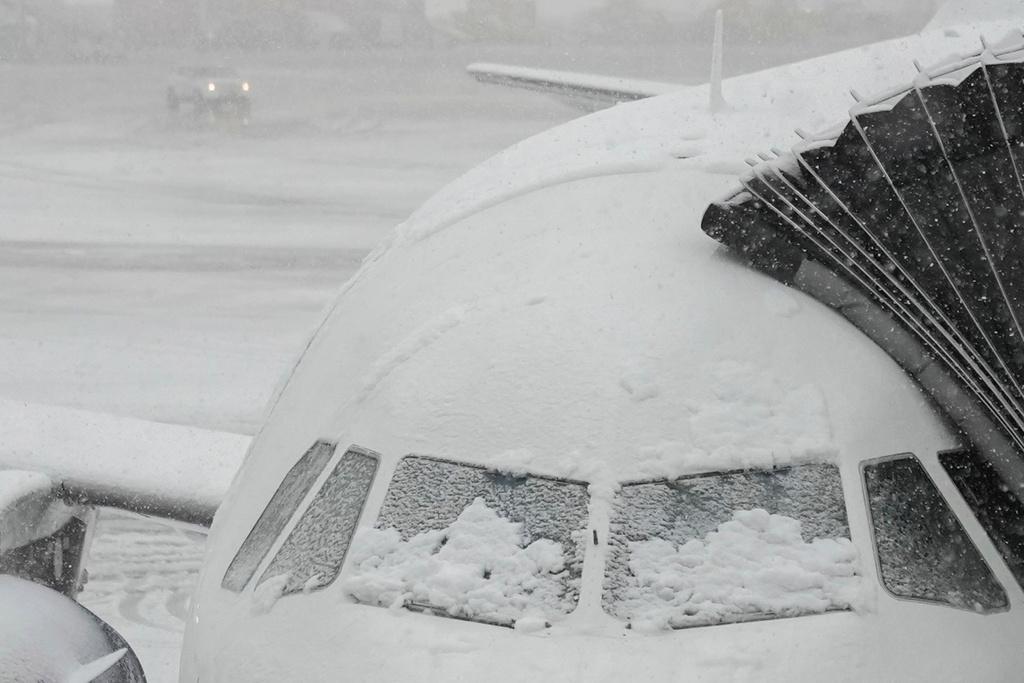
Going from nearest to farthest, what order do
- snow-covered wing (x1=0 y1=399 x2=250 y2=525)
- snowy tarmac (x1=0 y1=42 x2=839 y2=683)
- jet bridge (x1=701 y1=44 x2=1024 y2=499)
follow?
1. jet bridge (x1=701 y1=44 x2=1024 y2=499)
2. snow-covered wing (x1=0 y1=399 x2=250 y2=525)
3. snowy tarmac (x1=0 y1=42 x2=839 y2=683)

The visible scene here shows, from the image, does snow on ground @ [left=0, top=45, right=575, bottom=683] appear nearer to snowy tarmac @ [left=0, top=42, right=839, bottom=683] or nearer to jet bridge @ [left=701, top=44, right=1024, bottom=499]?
snowy tarmac @ [left=0, top=42, right=839, bottom=683]

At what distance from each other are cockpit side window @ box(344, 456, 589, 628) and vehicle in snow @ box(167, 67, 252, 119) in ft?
203

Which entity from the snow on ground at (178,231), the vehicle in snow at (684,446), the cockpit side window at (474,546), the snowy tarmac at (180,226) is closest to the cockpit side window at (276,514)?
the vehicle in snow at (684,446)

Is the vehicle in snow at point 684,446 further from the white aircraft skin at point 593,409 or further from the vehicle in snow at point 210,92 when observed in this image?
the vehicle in snow at point 210,92

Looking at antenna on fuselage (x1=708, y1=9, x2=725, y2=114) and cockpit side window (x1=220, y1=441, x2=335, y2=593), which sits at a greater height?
antenna on fuselage (x1=708, y1=9, x2=725, y2=114)

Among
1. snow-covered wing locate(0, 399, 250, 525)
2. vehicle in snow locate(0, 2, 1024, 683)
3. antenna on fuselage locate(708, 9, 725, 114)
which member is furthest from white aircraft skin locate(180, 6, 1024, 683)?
snow-covered wing locate(0, 399, 250, 525)

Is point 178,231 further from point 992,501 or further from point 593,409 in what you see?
point 992,501

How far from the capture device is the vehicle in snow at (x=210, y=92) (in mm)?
64312

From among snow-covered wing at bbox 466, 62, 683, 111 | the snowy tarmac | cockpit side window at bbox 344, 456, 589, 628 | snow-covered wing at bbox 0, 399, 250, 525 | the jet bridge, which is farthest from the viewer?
the snowy tarmac

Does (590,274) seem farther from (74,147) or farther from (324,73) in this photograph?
(324,73)

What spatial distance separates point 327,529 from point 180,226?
35.3 m

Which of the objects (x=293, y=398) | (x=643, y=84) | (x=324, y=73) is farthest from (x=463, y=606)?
(x=324, y=73)

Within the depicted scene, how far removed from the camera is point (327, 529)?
450 cm

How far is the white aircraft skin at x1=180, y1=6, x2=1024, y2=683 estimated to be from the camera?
3.89 metres
